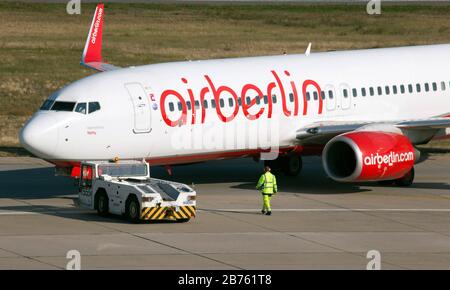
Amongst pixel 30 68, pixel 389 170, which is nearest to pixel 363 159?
pixel 389 170

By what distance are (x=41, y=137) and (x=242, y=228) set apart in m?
7.30

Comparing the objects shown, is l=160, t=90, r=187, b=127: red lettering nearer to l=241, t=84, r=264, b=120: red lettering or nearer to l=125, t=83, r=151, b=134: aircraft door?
l=125, t=83, r=151, b=134: aircraft door

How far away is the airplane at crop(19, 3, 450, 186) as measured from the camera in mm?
41219

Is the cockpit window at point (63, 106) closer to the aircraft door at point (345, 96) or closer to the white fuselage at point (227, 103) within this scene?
the white fuselage at point (227, 103)

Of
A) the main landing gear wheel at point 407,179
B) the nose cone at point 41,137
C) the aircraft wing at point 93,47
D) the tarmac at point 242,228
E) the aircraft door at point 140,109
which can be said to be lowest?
the tarmac at point 242,228

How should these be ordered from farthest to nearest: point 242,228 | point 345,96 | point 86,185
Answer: point 345,96 → point 86,185 → point 242,228

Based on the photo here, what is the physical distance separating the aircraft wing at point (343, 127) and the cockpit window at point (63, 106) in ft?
27.8

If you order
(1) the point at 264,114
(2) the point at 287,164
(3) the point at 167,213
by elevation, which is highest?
(1) the point at 264,114

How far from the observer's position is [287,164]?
48.3 m

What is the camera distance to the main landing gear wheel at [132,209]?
123 ft

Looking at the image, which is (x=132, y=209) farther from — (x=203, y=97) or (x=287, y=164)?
(x=287, y=164)

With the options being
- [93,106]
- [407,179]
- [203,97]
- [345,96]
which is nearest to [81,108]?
[93,106]

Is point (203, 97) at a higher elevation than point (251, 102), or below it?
higher

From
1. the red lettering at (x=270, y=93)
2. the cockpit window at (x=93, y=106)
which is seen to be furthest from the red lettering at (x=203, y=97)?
the cockpit window at (x=93, y=106)
